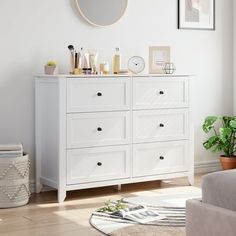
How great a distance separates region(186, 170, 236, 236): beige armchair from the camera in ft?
9.53

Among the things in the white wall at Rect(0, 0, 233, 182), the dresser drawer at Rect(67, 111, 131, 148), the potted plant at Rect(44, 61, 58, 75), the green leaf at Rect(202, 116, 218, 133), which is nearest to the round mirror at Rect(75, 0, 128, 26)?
the white wall at Rect(0, 0, 233, 182)

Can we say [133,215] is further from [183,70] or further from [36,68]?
[183,70]

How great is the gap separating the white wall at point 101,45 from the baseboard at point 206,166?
42mm

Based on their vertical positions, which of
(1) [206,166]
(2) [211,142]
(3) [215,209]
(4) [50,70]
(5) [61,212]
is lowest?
(5) [61,212]

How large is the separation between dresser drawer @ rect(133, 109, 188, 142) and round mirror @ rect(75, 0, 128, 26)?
33.3 inches

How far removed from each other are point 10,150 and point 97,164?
68cm

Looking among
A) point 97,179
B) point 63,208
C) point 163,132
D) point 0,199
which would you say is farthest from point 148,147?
point 0,199

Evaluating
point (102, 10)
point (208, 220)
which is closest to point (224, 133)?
point (102, 10)

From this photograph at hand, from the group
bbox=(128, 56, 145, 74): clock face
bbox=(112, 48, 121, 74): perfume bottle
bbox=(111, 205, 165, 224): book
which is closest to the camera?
bbox=(111, 205, 165, 224): book

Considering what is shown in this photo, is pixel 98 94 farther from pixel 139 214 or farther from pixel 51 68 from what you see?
pixel 139 214

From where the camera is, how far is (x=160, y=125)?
499 cm

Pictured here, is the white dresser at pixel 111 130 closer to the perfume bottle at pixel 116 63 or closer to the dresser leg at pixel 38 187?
the dresser leg at pixel 38 187

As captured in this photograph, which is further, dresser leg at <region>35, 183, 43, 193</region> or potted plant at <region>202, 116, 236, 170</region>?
potted plant at <region>202, 116, 236, 170</region>

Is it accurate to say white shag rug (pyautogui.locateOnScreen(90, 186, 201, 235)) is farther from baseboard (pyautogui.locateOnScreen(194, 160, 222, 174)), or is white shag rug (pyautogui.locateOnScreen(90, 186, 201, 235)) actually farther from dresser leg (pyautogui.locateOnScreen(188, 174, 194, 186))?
baseboard (pyautogui.locateOnScreen(194, 160, 222, 174))
